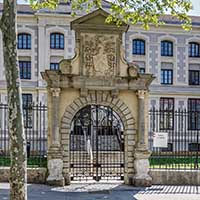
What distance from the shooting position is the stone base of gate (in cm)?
1623

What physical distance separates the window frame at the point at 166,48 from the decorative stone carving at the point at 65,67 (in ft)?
82.8

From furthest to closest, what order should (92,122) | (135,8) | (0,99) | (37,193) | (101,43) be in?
(0,99) < (92,122) < (101,43) < (37,193) < (135,8)

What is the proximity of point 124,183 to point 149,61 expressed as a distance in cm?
2459

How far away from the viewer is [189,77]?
4128 centimetres

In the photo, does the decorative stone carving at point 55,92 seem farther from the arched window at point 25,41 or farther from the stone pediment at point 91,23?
the arched window at point 25,41

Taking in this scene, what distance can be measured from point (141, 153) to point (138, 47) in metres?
24.9

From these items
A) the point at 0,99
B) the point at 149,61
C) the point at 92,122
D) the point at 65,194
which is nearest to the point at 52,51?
the point at 0,99

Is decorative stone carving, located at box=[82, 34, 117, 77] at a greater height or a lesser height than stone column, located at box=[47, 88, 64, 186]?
greater

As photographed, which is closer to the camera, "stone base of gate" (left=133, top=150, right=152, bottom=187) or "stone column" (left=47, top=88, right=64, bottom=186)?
"stone column" (left=47, top=88, right=64, bottom=186)

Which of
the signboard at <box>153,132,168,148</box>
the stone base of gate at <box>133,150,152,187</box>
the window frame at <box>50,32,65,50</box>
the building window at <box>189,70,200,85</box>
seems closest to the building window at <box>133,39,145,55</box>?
the building window at <box>189,70,200,85</box>

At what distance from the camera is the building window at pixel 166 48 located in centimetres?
4075

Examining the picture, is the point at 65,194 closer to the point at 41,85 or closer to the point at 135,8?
the point at 135,8

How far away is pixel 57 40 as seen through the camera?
39031 millimetres

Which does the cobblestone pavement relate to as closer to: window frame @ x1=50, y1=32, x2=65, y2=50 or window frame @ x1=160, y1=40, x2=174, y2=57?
window frame @ x1=50, y1=32, x2=65, y2=50
